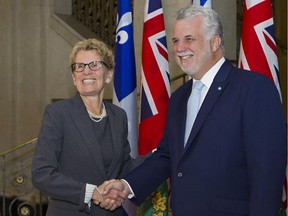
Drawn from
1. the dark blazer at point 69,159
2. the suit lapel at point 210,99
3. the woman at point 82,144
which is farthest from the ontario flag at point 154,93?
the suit lapel at point 210,99

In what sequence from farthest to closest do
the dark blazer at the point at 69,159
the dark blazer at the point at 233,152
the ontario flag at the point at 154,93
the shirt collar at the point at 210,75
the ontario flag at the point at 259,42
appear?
the ontario flag at the point at 154,93 → the ontario flag at the point at 259,42 → the dark blazer at the point at 69,159 → the shirt collar at the point at 210,75 → the dark blazer at the point at 233,152

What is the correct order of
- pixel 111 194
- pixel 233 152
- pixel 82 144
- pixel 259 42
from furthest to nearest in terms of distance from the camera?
pixel 259 42 < pixel 82 144 < pixel 111 194 < pixel 233 152

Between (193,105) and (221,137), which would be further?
(193,105)

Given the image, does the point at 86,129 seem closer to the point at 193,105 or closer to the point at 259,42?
the point at 193,105

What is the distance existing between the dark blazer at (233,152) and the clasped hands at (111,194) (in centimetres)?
32

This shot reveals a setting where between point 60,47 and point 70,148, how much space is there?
6.15 m

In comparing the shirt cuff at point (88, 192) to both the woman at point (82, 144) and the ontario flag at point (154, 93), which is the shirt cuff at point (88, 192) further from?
the ontario flag at point (154, 93)

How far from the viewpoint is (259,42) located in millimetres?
4266

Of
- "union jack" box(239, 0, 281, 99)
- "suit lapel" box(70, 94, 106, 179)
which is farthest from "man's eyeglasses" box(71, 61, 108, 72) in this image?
"union jack" box(239, 0, 281, 99)

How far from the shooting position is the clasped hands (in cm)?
294

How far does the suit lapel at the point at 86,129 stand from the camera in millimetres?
3031

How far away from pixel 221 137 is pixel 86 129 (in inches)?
31.9

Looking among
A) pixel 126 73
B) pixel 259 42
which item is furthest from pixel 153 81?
pixel 259 42

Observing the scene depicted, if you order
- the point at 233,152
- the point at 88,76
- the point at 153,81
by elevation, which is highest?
the point at 88,76
